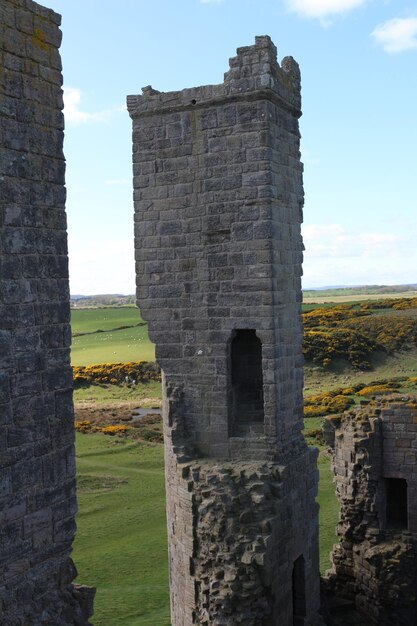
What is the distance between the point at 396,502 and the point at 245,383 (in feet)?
14.6

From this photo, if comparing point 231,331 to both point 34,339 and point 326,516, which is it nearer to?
point 34,339

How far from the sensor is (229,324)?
11.0m

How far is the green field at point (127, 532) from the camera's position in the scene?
14.4 m

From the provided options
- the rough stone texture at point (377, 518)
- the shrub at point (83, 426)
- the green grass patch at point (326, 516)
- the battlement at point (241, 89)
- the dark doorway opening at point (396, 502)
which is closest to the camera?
the battlement at point (241, 89)

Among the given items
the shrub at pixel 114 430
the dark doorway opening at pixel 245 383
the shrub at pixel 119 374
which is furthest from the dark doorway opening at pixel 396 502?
the shrub at pixel 119 374

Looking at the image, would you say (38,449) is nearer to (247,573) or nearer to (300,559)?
(247,573)

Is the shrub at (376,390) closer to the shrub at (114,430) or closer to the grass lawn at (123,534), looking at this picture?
the grass lawn at (123,534)

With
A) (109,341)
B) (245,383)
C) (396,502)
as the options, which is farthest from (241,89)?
(109,341)

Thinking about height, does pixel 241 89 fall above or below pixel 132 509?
above

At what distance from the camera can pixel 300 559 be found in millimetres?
11789

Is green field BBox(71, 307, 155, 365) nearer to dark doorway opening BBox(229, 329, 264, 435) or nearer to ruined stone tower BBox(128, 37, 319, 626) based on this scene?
dark doorway opening BBox(229, 329, 264, 435)

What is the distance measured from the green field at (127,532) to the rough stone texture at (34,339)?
8.53 m

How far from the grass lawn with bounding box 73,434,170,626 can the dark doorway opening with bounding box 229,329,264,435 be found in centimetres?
478

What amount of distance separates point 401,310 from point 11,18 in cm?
4817
